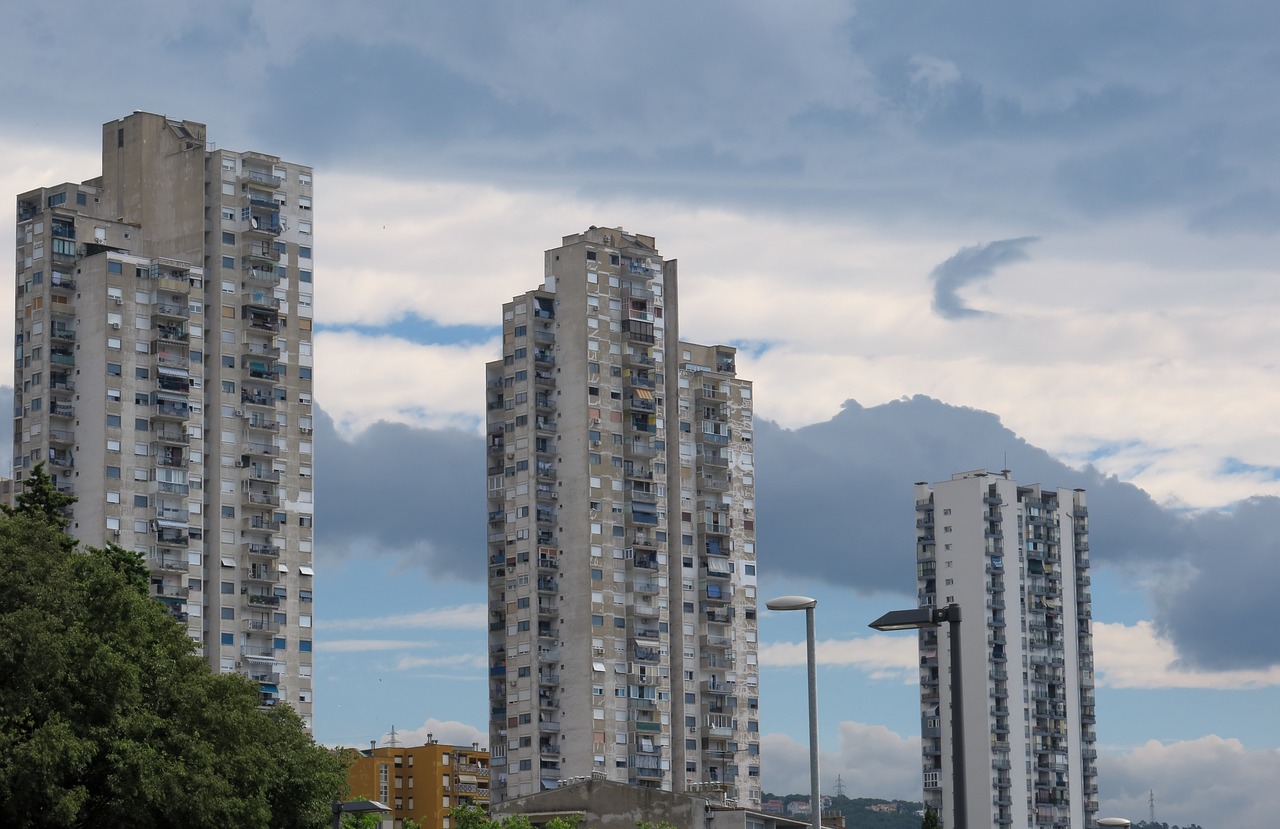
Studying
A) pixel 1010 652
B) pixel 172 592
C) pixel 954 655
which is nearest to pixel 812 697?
pixel 954 655

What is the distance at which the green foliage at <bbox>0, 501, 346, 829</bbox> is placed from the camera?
5647 cm

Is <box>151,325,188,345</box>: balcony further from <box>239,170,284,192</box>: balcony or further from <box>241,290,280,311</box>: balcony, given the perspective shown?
<box>239,170,284,192</box>: balcony

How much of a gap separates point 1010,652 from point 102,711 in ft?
438

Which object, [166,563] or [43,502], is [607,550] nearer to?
[166,563]

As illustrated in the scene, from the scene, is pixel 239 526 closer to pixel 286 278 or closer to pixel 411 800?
pixel 286 278

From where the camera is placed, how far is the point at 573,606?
5300 inches

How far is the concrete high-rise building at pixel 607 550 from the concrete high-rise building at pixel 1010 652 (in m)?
41.7

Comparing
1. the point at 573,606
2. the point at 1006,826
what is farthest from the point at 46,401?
the point at 1006,826

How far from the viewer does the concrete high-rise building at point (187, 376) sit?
398 feet

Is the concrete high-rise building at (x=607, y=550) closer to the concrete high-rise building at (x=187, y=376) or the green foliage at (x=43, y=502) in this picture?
the concrete high-rise building at (x=187, y=376)

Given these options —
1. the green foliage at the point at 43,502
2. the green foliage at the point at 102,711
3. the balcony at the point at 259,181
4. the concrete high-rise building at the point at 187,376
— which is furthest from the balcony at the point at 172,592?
the green foliage at the point at 102,711

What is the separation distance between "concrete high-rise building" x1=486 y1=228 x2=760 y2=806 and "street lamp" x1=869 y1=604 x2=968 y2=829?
95.3 m

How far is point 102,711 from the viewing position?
58.4 meters

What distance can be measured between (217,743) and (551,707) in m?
71.6
